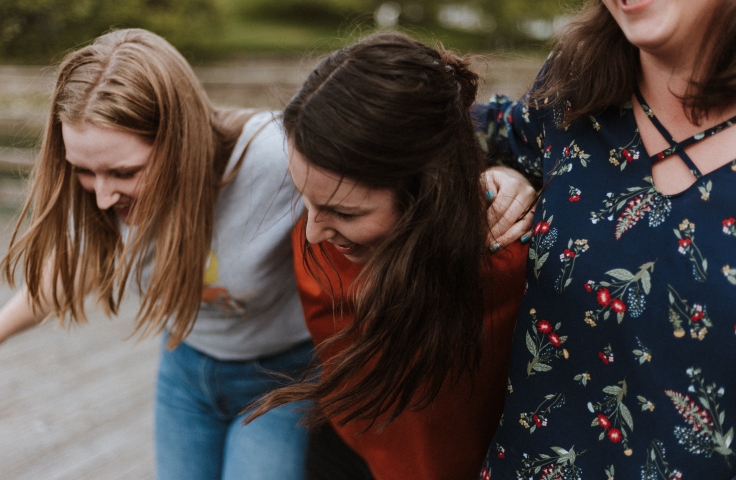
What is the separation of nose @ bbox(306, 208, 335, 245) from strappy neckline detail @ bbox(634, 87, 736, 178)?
19.4 inches

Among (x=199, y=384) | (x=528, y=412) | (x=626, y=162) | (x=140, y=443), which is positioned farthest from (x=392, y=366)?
(x=140, y=443)

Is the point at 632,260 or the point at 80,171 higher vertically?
the point at 632,260

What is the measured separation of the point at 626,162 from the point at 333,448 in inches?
35.7

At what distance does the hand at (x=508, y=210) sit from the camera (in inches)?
46.4

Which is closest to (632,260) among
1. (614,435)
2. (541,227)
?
(541,227)

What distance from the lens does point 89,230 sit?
166 centimetres

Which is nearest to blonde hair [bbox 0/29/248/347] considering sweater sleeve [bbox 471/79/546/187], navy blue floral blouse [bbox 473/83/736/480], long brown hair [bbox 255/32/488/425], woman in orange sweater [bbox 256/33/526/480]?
woman in orange sweater [bbox 256/33/526/480]

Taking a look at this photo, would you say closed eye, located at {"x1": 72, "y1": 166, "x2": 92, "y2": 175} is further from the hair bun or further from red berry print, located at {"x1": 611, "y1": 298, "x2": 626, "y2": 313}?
red berry print, located at {"x1": 611, "y1": 298, "x2": 626, "y2": 313}

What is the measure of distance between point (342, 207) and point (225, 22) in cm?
1510

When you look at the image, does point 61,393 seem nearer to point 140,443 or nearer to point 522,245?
point 140,443

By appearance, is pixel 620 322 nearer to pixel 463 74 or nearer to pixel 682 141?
pixel 682 141

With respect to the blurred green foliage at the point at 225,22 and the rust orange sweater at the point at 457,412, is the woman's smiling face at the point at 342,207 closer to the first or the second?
the rust orange sweater at the point at 457,412

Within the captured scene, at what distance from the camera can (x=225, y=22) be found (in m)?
15.1

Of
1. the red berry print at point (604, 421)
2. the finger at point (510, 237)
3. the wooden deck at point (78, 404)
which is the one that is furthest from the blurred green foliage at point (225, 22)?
the red berry print at point (604, 421)
